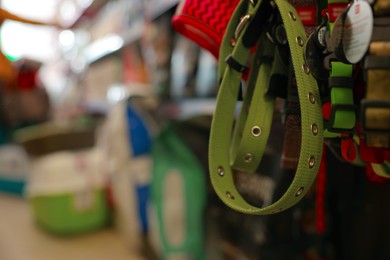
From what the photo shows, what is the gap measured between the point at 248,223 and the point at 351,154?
428 millimetres

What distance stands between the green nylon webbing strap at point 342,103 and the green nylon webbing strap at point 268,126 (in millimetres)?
17

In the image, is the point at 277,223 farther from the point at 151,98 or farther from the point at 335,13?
the point at 151,98

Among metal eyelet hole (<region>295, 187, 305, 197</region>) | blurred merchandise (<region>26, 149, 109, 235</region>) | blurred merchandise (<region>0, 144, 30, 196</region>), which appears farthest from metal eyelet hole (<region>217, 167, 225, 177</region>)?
blurred merchandise (<region>0, 144, 30, 196</region>)

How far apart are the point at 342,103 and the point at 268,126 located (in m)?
0.10

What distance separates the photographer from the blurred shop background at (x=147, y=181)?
0.72 metres

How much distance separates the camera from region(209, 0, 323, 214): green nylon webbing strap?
1.20 ft

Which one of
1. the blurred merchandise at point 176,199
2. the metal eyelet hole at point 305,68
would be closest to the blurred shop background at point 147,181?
the blurred merchandise at point 176,199

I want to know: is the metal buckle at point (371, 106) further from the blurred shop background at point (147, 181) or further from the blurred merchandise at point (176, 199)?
the blurred merchandise at point (176, 199)

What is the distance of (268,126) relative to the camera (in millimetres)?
437

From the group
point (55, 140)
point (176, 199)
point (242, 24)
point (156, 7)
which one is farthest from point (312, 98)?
point (55, 140)

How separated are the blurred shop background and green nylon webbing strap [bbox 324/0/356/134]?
0.11 metres

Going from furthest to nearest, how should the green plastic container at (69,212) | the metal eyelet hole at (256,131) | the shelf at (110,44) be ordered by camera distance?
the shelf at (110,44)
the green plastic container at (69,212)
the metal eyelet hole at (256,131)

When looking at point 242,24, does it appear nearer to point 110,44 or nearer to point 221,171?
point 221,171

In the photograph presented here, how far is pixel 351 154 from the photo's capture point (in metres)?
0.41
